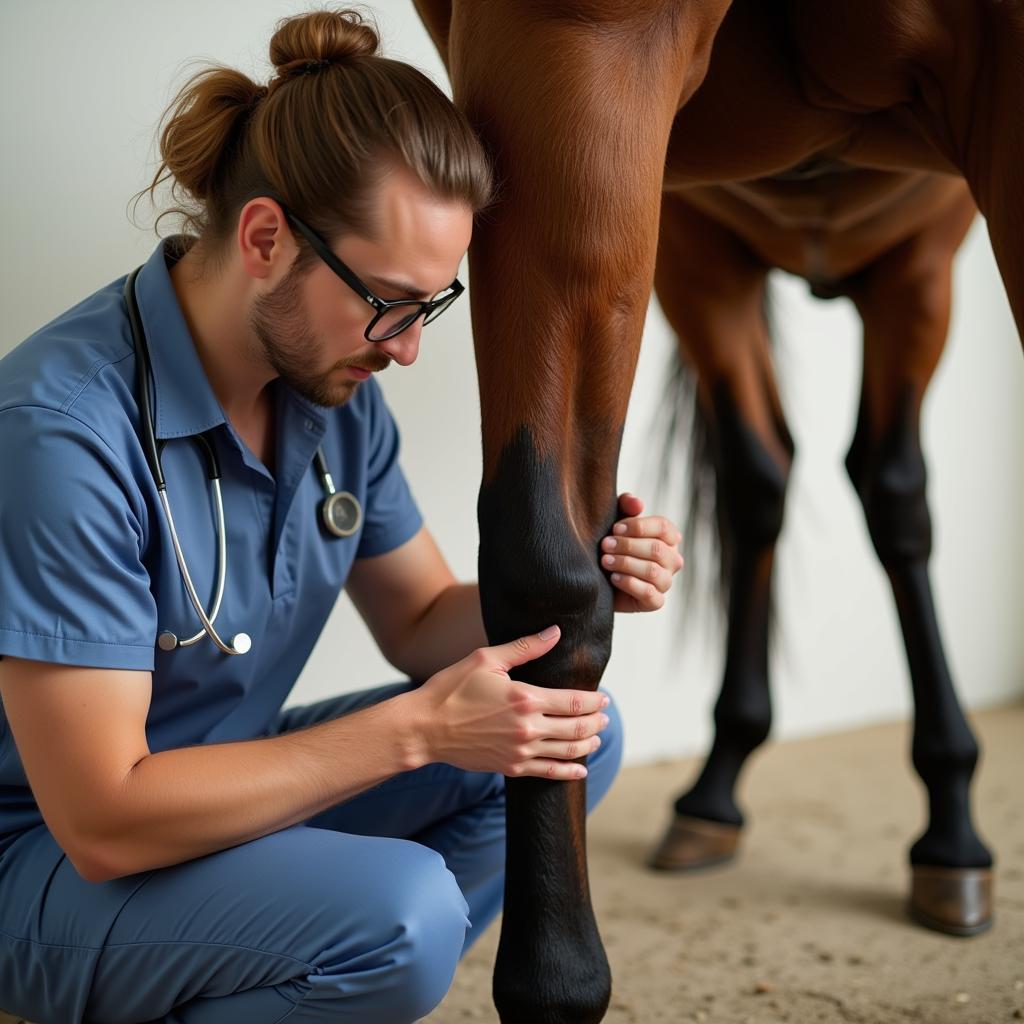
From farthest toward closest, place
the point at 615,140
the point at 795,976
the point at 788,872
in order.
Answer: the point at 788,872 → the point at 795,976 → the point at 615,140

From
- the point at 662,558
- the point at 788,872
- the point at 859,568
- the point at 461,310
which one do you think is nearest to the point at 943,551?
the point at 859,568

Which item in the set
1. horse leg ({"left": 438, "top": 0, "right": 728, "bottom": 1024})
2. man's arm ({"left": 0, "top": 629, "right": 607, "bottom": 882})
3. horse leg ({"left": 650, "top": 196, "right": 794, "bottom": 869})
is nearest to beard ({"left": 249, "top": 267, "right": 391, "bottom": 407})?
horse leg ({"left": 438, "top": 0, "right": 728, "bottom": 1024})

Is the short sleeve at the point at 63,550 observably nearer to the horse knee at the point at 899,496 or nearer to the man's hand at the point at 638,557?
the man's hand at the point at 638,557

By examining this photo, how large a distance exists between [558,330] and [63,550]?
385 millimetres

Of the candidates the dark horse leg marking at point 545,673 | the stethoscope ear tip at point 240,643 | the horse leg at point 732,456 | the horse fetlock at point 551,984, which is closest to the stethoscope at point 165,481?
the stethoscope ear tip at point 240,643

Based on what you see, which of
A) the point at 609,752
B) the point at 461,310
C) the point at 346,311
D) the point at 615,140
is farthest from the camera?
the point at 461,310

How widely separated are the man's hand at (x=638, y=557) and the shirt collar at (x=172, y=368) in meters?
0.34

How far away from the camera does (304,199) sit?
0.90 metres

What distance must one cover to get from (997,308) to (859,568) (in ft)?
2.05

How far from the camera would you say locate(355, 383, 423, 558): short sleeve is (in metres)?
1.22

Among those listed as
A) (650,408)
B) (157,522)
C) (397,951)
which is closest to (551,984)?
(397,951)

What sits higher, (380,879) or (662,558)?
(662,558)

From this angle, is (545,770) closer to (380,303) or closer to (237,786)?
(237,786)

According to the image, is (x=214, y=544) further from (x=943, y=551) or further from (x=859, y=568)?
(x=943, y=551)
